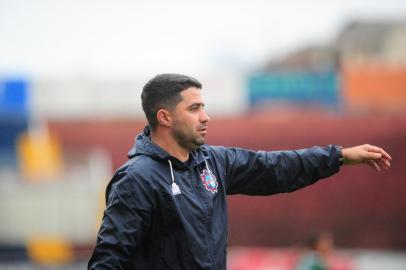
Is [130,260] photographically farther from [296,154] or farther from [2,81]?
[2,81]

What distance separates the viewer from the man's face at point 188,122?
7.19 feet

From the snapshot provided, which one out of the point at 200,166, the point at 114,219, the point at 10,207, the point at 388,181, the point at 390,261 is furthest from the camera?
the point at 388,181

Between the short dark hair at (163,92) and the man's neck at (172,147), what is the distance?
60 millimetres

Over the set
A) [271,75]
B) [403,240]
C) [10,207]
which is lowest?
[403,240]

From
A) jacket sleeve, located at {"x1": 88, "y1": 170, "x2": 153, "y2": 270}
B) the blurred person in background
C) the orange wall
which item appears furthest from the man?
the orange wall

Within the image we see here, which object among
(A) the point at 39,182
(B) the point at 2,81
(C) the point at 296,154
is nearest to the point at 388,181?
(A) the point at 39,182

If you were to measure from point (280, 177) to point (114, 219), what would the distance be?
70 centimetres

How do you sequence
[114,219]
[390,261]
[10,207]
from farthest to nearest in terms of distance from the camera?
1. [10,207]
2. [390,261]
3. [114,219]

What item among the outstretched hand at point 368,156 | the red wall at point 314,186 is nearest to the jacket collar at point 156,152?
the outstretched hand at point 368,156

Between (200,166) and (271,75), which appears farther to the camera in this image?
(271,75)

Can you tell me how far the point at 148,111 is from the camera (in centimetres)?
225

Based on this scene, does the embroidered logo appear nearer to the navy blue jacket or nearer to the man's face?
the navy blue jacket

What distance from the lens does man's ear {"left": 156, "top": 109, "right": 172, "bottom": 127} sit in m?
2.21

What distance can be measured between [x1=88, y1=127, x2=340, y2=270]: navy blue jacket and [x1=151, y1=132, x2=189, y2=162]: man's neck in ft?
0.10
